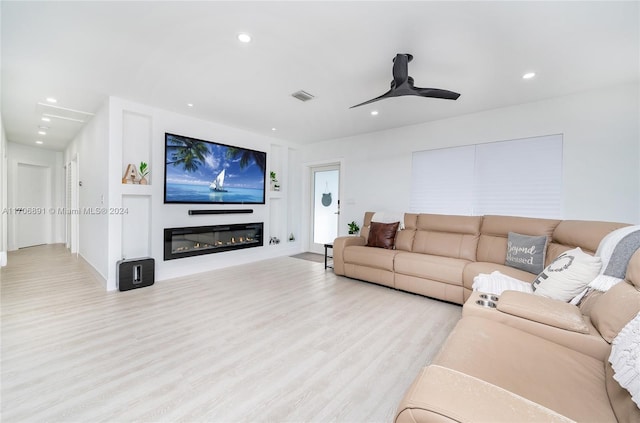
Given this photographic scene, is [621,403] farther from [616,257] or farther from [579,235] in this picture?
[579,235]

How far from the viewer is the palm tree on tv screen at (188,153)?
396 centimetres

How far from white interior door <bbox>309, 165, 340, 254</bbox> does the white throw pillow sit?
3924 millimetres

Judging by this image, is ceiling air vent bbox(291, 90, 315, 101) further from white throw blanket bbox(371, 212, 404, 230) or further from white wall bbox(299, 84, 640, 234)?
white throw blanket bbox(371, 212, 404, 230)

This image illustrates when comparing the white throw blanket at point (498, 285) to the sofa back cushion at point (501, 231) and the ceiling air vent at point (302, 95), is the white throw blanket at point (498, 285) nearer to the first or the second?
the sofa back cushion at point (501, 231)

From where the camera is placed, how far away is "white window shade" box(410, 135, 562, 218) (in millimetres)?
3341

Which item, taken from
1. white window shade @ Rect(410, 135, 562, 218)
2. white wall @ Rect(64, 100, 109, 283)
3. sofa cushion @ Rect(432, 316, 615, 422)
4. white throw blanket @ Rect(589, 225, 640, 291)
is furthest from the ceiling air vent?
white throw blanket @ Rect(589, 225, 640, 291)

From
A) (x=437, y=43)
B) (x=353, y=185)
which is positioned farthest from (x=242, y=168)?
(x=437, y=43)

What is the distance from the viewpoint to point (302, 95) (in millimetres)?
3293

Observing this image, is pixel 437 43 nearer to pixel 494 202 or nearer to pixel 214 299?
pixel 494 202

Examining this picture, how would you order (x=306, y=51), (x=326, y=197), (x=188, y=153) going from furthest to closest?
(x=326, y=197) → (x=188, y=153) → (x=306, y=51)

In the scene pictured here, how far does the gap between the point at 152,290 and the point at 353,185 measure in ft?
12.2

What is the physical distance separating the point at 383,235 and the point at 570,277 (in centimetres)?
237

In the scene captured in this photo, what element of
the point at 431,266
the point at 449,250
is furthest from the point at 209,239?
the point at 449,250

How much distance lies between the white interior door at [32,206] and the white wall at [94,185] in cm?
246
